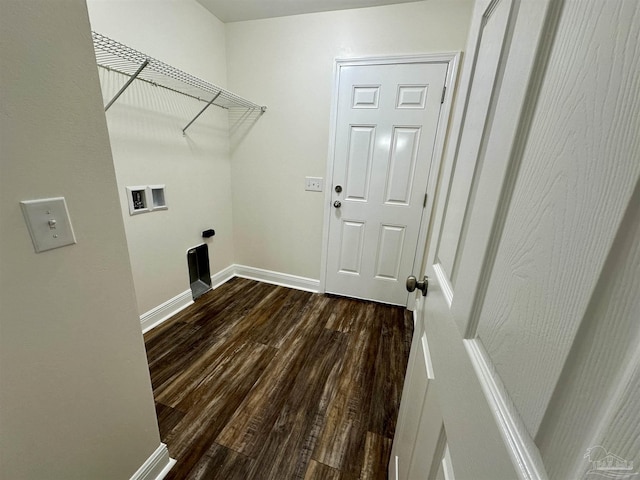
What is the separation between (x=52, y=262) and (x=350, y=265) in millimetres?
2011

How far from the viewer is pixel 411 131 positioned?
1957 millimetres

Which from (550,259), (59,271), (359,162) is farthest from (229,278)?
(550,259)

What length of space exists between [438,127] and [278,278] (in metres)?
1.98

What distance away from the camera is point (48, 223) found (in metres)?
0.61

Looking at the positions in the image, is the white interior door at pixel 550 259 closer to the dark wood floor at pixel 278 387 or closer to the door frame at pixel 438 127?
the dark wood floor at pixel 278 387

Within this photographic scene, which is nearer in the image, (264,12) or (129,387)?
(129,387)

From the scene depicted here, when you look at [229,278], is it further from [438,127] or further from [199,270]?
[438,127]

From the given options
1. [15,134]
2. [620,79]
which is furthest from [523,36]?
[15,134]

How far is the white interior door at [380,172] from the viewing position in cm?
189

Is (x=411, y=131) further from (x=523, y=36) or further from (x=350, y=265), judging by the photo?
(x=523, y=36)

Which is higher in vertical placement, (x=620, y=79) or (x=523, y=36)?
(x=523, y=36)

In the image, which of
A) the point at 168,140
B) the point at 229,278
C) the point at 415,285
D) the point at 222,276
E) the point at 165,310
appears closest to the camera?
the point at 415,285

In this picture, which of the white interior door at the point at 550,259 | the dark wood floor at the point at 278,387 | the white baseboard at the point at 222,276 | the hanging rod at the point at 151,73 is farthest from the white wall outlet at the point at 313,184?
the white interior door at the point at 550,259

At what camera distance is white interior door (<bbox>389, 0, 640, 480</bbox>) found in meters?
0.20
